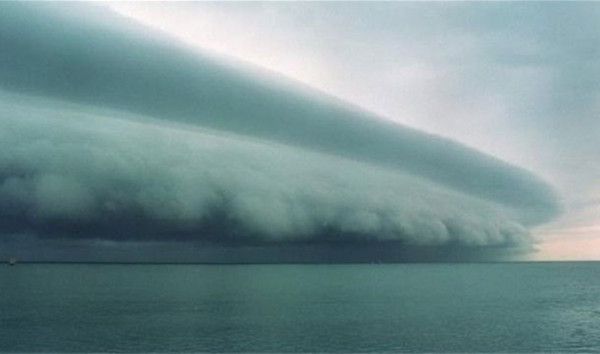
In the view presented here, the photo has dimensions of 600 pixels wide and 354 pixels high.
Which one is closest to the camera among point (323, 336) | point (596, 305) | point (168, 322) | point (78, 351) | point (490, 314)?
point (78, 351)

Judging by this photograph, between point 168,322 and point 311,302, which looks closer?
point 168,322

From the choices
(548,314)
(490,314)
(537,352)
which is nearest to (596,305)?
(548,314)

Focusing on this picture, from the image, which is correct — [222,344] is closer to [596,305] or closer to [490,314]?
[490,314]

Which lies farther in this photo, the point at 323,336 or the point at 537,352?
the point at 323,336

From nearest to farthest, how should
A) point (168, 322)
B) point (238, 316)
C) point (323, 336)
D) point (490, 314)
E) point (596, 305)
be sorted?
point (323, 336)
point (168, 322)
point (238, 316)
point (490, 314)
point (596, 305)

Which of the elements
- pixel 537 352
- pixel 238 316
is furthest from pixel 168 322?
pixel 537 352

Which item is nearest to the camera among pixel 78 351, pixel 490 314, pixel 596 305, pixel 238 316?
pixel 78 351

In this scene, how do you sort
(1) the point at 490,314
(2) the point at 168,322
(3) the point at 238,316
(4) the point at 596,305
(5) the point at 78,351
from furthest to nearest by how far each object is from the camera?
(4) the point at 596,305 → (1) the point at 490,314 → (3) the point at 238,316 → (2) the point at 168,322 → (5) the point at 78,351

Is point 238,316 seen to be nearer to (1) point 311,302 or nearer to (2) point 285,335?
(2) point 285,335
